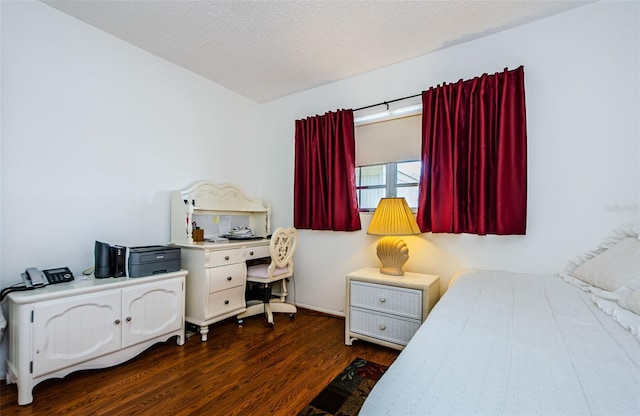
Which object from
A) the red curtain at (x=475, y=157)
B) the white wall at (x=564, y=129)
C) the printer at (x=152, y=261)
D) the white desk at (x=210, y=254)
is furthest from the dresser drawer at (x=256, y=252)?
the red curtain at (x=475, y=157)

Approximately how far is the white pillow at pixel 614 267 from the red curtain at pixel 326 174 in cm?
168

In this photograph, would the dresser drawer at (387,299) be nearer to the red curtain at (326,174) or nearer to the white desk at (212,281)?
the red curtain at (326,174)

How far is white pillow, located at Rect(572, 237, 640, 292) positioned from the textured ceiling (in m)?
1.67

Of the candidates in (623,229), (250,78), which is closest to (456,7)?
(623,229)

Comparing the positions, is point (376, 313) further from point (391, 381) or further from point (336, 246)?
point (391, 381)

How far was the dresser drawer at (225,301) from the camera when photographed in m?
2.51

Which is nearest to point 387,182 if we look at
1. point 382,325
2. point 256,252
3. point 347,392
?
point 382,325

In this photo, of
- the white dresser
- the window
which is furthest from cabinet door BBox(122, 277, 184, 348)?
the window

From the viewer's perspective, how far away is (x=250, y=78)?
121 inches

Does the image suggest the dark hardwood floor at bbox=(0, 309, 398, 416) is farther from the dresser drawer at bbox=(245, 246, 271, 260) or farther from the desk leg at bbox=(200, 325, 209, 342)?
the dresser drawer at bbox=(245, 246, 271, 260)

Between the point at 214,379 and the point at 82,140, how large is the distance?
199cm

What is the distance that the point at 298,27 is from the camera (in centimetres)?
→ 221

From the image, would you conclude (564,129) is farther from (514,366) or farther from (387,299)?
(514,366)

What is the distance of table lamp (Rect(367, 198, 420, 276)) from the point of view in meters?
2.29
